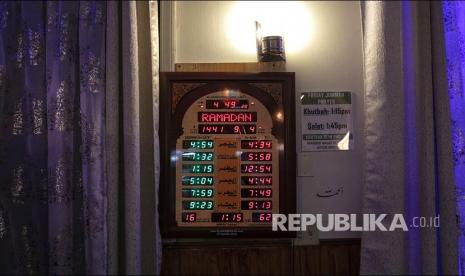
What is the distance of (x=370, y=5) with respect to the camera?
2.40m

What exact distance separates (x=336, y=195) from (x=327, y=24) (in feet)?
3.78

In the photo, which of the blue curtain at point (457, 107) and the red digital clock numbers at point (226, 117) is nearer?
the blue curtain at point (457, 107)

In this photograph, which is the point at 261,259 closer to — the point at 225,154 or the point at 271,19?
the point at 225,154

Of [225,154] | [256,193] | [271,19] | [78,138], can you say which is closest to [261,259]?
[256,193]

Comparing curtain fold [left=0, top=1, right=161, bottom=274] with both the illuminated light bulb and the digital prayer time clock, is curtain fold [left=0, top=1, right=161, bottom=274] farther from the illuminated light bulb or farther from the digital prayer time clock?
the illuminated light bulb

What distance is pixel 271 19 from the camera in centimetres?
266

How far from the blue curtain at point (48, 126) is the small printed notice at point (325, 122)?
129 centimetres

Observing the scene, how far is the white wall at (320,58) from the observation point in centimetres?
263

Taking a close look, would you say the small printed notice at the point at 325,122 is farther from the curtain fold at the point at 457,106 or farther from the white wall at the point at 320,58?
the curtain fold at the point at 457,106

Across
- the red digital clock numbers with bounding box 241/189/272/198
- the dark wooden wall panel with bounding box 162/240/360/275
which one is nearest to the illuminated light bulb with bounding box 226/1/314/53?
the red digital clock numbers with bounding box 241/189/272/198

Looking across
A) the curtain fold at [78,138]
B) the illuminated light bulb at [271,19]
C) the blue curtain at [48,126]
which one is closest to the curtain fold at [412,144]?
the illuminated light bulb at [271,19]

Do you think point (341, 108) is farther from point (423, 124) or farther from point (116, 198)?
point (116, 198)

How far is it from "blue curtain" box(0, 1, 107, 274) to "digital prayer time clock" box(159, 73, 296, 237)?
49 cm

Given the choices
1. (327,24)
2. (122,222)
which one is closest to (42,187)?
(122,222)
